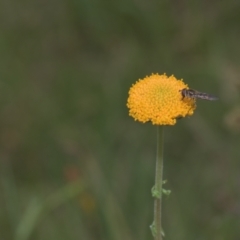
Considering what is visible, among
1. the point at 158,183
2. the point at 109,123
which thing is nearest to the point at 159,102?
the point at 158,183

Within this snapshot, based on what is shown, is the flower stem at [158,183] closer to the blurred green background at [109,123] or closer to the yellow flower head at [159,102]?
the yellow flower head at [159,102]

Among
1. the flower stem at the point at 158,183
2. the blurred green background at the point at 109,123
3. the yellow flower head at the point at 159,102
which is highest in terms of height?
the blurred green background at the point at 109,123

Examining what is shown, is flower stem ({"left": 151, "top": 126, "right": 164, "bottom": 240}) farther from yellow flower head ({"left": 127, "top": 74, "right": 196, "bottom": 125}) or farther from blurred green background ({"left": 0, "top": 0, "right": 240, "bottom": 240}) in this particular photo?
blurred green background ({"left": 0, "top": 0, "right": 240, "bottom": 240})

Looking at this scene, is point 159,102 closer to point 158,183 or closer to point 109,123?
point 158,183

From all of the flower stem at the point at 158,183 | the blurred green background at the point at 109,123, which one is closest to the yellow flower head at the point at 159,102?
the flower stem at the point at 158,183

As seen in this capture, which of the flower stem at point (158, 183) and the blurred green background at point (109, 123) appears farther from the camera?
the blurred green background at point (109, 123)

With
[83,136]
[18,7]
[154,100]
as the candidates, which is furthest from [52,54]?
[154,100]

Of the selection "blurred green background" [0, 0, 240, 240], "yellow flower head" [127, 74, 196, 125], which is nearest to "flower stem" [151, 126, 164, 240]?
"yellow flower head" [127, 74, 196, 125]
